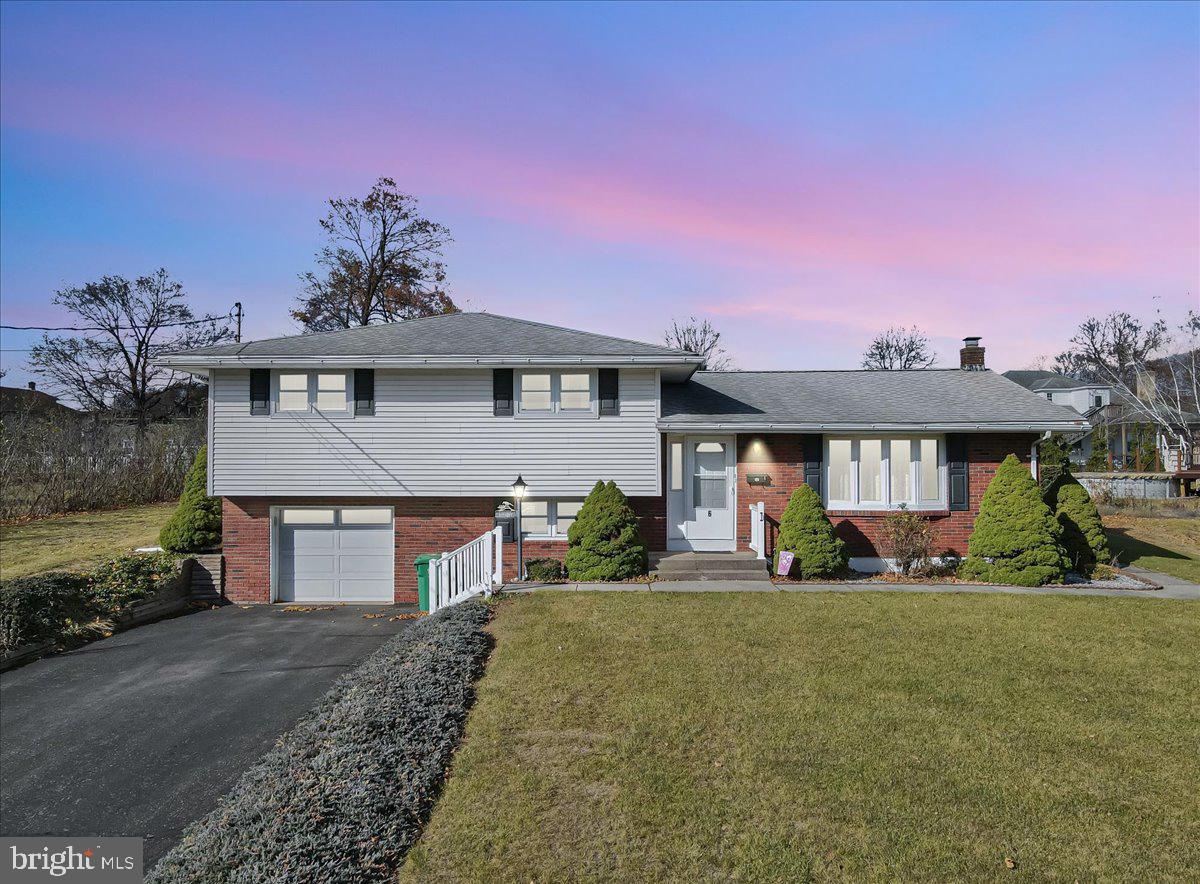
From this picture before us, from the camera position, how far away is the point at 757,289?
793 inches

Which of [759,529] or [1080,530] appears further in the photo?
[1080,530]

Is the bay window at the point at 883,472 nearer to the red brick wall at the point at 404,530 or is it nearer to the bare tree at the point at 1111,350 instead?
the red brick wall at the point at 404,530

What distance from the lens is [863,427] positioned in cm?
1339

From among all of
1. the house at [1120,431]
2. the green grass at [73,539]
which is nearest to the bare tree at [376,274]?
the green grass at [73,539]

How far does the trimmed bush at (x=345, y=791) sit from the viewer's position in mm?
4164

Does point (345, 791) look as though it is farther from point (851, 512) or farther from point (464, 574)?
point (851, 512)

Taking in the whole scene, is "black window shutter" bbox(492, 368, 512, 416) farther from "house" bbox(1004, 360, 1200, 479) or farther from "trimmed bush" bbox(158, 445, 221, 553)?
"house" bbox(1004, 360, 1200, 479)

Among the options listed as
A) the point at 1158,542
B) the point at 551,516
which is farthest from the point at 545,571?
the point at 1158,542

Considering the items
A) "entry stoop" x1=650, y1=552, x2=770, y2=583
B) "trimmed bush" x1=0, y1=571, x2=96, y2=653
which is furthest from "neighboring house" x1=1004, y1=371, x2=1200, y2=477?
"trimmed bush" x1=0, y1=571, x2=96, y2=653

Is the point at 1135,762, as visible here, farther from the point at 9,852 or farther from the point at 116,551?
the point at 116,551

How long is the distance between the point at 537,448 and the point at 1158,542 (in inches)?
732

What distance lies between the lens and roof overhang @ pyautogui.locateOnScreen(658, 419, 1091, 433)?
13.1 meters

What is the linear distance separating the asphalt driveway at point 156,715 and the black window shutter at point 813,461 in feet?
30.9

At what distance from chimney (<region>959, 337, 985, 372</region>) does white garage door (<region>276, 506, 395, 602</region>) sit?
17.2 meters
